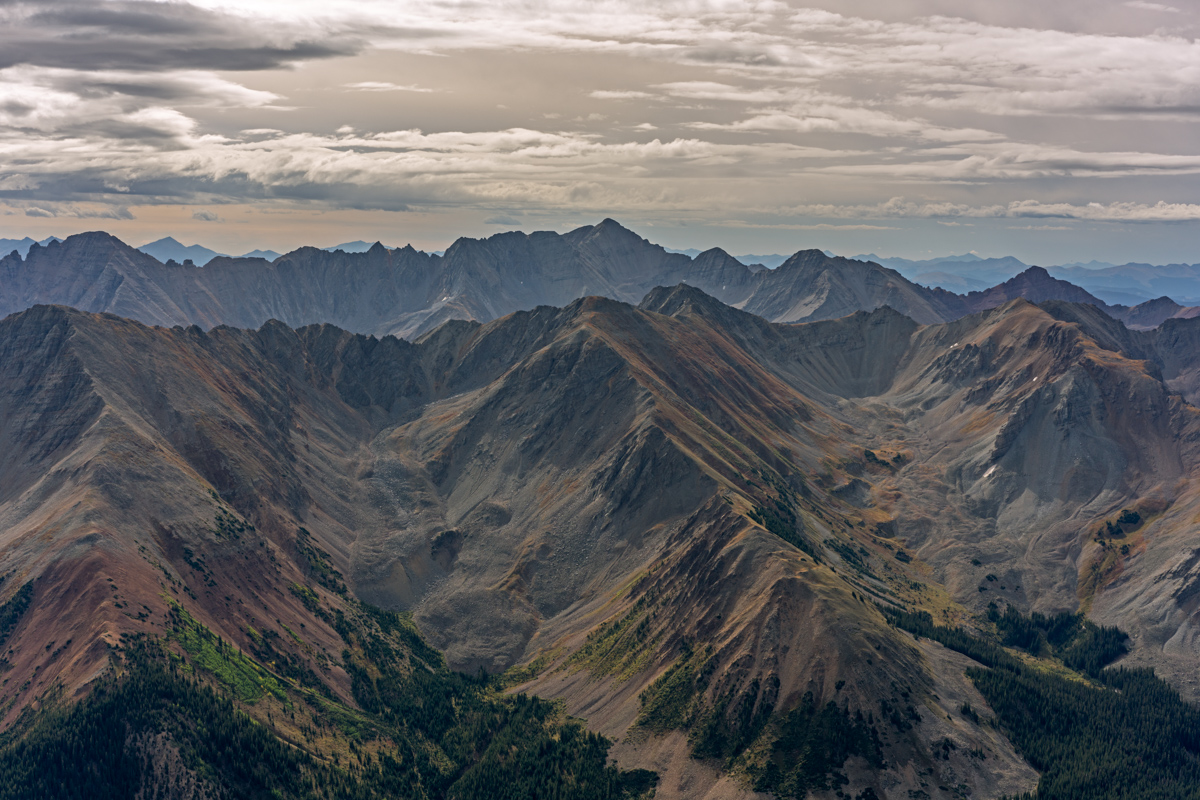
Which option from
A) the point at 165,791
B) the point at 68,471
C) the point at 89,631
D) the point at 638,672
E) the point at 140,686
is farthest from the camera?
the point at 68,471

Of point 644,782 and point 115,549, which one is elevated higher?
point 115,549

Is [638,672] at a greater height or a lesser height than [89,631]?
lesser

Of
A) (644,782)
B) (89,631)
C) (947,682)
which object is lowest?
(644,782)

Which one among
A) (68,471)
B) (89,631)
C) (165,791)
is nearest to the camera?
(165,791)

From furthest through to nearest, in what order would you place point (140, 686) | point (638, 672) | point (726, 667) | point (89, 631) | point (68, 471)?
point (68, 471), point (638, 672), point (726, 667), point (89, 631), point (140, 686)

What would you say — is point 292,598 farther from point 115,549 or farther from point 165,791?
point 165,791

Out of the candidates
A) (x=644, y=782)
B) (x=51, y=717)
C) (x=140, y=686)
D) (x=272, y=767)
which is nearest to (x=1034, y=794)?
(x=644, y=782)

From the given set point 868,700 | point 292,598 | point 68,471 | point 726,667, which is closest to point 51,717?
point 292,598

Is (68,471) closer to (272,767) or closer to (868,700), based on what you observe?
(272,767)

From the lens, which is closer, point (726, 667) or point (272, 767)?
point (272, 767)
